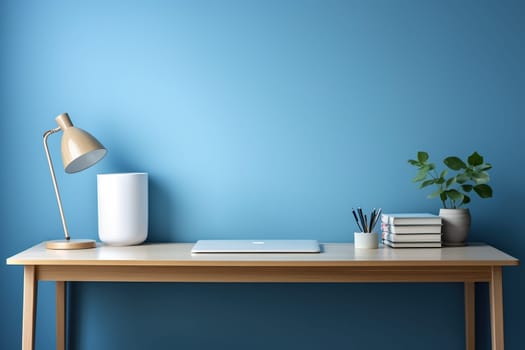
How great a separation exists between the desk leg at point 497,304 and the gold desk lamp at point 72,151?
1.42 m

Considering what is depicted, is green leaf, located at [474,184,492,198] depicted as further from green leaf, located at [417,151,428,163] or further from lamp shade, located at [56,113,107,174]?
lamp shade, located at [56,113,107,174]

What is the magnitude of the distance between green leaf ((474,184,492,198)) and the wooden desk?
29 centimetres

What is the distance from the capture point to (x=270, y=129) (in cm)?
265

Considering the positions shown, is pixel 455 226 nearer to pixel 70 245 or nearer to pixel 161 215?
pixel 161 215

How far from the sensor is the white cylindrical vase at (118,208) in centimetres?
249

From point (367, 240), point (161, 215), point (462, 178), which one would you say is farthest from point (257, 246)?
point (462, 178)

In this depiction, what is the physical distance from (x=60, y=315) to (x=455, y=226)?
158 cm

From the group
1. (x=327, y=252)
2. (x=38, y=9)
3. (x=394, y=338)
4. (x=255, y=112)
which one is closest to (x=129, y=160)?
(x=255, y=112)

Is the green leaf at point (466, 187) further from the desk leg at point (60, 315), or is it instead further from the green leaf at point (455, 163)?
the desk leg at point (60, 315)

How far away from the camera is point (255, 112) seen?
2.65 m

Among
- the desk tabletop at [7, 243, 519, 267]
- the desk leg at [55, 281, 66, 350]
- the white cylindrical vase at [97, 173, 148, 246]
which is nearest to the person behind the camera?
the desk tabletop at [7, 243, 519, 267]

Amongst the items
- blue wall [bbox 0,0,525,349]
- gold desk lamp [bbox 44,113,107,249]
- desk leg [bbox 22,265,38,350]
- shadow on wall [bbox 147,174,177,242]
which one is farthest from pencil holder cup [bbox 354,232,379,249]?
desk leg [bbox 22,265,38,350]

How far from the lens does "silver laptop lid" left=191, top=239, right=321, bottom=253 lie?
89.1 inches

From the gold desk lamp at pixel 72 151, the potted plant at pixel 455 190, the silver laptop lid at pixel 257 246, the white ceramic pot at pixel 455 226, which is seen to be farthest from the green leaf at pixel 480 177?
the gold desk lamp at pixel 72 151
